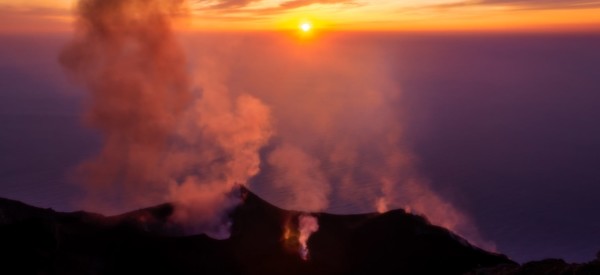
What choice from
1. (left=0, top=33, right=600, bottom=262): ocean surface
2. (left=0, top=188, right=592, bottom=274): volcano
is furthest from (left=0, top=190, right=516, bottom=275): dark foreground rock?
(left=0, top=33, right=600, bottom=262): ocean surface

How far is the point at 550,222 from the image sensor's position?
92312 mm

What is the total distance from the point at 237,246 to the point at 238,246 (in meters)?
0.07

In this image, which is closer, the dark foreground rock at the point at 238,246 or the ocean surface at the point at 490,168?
the dark foreground rock at the point at 238,246

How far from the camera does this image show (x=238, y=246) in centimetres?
3762

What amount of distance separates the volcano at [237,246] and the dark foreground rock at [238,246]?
0.06 m

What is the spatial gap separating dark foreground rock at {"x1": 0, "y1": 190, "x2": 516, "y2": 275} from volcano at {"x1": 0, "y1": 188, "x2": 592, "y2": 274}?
62mm

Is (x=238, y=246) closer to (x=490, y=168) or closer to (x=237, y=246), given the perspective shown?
(x=237, y=246)

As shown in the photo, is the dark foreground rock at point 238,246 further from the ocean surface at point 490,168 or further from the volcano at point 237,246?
the ocean surface at point 490,168

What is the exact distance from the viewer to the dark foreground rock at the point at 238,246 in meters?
32.2

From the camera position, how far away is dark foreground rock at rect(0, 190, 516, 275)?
1267 inches

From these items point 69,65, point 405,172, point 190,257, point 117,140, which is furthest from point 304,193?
point 190,257

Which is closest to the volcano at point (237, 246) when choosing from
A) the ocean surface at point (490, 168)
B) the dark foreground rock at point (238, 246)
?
the dark foreground rock at point (238, 246)

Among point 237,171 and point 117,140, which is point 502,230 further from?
point 117,140

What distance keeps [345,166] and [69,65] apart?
252ft
